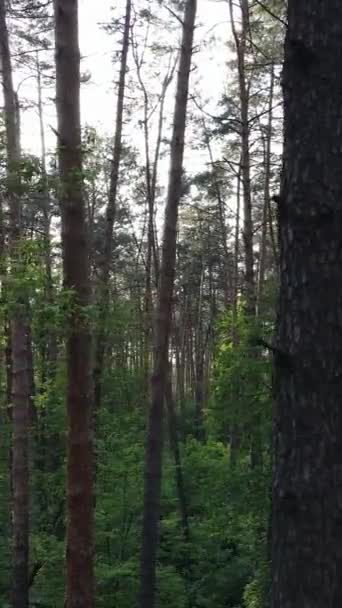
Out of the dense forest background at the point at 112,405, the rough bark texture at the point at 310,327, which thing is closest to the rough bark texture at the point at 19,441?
the dense forest background at the point at 112,405

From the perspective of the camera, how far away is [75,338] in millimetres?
6008

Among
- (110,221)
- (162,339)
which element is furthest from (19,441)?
(110,221)

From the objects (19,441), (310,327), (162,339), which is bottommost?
(19,441)

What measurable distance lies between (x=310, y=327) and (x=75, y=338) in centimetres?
394

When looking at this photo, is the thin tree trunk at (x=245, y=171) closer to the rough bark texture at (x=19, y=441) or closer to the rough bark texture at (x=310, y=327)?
the rough bark texture at (x=19, y=441)

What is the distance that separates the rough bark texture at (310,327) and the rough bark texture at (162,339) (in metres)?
7.24

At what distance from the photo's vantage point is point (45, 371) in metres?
14.5

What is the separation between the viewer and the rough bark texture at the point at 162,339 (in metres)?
9.27

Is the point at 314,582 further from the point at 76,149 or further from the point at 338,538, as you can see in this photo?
the point at 76,149

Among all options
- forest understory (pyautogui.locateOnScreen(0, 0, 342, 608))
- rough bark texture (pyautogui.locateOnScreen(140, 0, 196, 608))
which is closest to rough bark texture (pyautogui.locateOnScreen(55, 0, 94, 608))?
forest understory (pyautogui.locateOnScreen(0, 0, 342, 608))

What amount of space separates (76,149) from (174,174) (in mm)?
4056

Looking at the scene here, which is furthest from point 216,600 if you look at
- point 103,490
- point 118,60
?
point 118,60

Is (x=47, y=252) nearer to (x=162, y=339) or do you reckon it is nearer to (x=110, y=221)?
(x=162, y=339)

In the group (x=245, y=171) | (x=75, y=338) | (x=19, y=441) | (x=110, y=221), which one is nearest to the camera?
(x=75, y=338)
